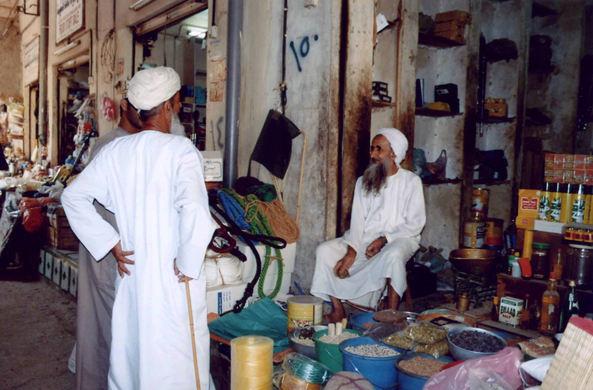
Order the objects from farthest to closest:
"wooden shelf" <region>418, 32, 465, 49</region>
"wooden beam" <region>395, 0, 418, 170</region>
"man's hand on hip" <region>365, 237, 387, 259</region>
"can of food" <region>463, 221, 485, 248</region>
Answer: "can of food" <region>463, 221, 485, 248</region>
"wooden shelf" <region>418, 32, 465, 49</region>
"wooden beam" <region>395, 0, 418, 170</region>
"man's hand on hip" <region>365, 237, 387, 259</region>

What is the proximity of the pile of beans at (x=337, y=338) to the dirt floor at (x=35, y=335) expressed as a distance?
1.89 metres

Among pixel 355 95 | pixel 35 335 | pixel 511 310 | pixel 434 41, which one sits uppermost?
pixel 434 41

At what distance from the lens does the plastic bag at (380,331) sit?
2805 mm

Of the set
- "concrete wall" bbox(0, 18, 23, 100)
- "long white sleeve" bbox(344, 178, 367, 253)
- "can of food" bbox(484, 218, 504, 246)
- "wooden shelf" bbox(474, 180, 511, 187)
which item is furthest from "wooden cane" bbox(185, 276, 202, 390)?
"concrete wall" bbox(0, 18, 23, 100)

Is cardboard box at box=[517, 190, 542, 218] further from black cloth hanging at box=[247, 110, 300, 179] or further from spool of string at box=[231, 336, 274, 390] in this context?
spool of string at box=[231, 336, 274, 390]

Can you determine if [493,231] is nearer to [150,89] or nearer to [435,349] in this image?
[435,349]

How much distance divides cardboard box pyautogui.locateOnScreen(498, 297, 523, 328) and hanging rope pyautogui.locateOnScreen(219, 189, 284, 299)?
5.99 feet

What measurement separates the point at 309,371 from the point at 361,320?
0.74 metres

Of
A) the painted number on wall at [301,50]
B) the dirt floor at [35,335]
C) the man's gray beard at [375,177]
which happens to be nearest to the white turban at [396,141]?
the man's gray beard at [375,177]

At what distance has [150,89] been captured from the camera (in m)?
2.44

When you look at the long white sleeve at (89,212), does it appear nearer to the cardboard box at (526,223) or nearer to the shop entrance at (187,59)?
the cardboard box at (526,223)

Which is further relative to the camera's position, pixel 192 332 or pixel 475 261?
pixel 475 261

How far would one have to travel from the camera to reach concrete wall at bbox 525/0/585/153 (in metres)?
6.57

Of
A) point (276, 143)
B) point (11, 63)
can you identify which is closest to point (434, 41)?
point (276, 143)
